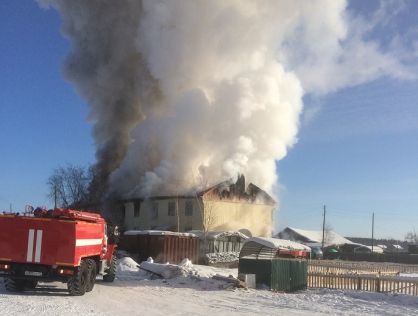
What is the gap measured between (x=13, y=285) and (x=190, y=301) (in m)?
5.57

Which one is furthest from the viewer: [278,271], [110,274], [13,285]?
[278,271]

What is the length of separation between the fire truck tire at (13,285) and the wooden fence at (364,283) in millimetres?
11845

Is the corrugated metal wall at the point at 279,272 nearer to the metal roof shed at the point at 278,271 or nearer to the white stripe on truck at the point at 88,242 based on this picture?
the metal roof shed at the point at 278,271

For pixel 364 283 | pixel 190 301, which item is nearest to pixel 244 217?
pixel 364 283

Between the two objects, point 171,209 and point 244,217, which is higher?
point 171,209

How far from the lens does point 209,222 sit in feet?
142

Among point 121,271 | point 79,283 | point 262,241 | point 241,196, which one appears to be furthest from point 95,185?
point 79,283

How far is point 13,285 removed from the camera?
1513cm

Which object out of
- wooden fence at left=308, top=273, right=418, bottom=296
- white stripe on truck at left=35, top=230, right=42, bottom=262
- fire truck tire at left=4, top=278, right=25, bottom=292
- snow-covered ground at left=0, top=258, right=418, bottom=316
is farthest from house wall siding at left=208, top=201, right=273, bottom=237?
white stripe on truck at left=35, top=230, right=42, bottom=262

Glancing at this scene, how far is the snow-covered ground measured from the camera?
12.4 m

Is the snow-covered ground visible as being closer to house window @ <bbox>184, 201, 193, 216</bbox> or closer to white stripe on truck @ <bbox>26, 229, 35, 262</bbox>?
white stripe on truck @ <bbox>26, 229, 35, 262</bbox>

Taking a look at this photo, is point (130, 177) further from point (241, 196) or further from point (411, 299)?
point (411, 299)

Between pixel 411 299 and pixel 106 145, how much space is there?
44878 mm

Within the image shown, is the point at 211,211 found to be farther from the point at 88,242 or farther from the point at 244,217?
the point at 88,242
